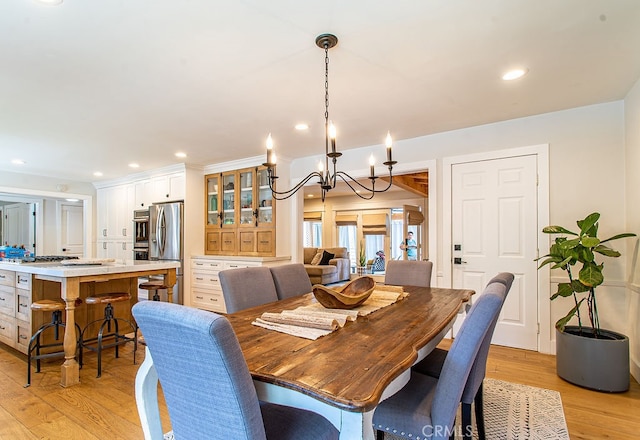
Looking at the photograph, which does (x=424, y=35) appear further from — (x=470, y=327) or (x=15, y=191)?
(x=15, y=191)

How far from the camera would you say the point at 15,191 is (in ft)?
19.0

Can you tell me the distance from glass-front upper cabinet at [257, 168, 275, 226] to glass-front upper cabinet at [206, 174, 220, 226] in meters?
0.85

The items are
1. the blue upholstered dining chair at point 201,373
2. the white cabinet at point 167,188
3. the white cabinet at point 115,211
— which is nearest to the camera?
the blue upholstered dining chair at point 201,373

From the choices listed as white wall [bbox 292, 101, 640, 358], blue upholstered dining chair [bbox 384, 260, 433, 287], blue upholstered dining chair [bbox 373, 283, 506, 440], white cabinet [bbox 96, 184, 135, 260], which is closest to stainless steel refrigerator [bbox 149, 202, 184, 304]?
white cabinet [bbox 96, 184, 135, 260]

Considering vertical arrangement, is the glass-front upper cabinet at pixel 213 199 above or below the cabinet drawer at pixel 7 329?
above

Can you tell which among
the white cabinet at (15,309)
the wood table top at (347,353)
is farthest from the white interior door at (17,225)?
the wood table top at (347,353)

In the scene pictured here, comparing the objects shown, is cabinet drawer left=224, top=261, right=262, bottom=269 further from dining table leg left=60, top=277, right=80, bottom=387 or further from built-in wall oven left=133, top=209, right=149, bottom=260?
dining table leg left=60, top=277, right=80, bottom=387

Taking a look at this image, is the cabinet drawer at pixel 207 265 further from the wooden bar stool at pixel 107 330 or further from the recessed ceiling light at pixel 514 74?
the recessed ceiling light at pixel 514 74

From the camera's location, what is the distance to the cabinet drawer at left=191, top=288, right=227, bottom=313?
502 cm

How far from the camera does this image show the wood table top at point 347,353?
0.99 metres

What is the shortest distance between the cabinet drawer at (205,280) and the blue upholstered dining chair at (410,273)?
2.84 metres

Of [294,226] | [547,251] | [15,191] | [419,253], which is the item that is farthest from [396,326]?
[419,253]

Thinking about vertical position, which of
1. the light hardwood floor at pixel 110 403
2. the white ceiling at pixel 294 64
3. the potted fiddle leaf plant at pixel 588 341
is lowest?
the light hardwood floor at pixel 110 403

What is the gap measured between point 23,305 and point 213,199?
2849mm
